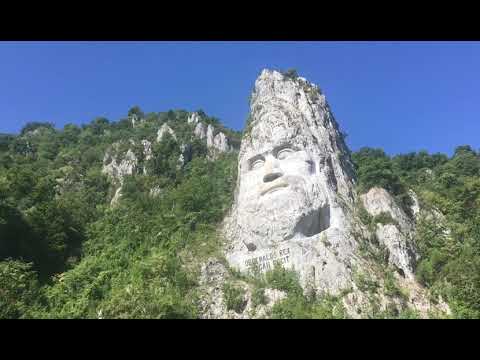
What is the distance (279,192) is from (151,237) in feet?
25.0

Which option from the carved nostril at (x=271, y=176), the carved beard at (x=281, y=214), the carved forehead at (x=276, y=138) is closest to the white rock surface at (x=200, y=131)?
the carved forehead at (x=276, y=138)

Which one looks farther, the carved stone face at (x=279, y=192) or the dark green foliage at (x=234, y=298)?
the carved stone face at (x=279, y=192)

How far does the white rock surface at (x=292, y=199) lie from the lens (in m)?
23.7

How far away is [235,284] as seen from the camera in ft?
74.8

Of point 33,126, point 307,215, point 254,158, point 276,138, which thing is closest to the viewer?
point 307,215

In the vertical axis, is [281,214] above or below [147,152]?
below

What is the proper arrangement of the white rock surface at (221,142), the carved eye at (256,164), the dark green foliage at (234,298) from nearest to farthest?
the dark green foliage at (234,298) < the carved eye at (256,164) < the white rock surface at (221,142)

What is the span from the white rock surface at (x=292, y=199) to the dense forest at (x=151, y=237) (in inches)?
59.5

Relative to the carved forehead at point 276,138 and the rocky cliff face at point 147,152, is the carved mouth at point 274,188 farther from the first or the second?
the rocky cliff face at point 147,152

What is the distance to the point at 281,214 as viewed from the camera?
25172mm

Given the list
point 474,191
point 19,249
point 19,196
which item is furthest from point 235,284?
point 474,191

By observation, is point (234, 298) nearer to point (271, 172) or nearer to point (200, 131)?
point (271, 172)

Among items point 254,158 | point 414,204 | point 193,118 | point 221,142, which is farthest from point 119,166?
point 414,204
